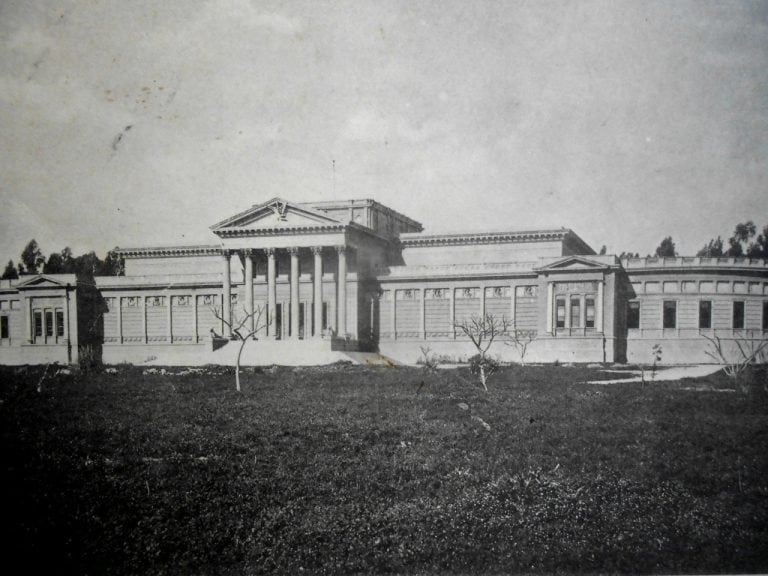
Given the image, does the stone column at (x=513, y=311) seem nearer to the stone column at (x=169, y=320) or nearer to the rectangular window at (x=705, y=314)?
the rectangular window at (x=705, y=314)

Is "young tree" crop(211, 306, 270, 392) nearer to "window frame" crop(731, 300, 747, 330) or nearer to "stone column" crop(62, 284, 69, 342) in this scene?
"stone column" crop(62, 284, 69, 342)

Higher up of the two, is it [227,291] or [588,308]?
[227,291]

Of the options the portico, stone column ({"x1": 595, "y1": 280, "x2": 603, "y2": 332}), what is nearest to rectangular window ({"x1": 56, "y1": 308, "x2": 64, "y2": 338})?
the portico

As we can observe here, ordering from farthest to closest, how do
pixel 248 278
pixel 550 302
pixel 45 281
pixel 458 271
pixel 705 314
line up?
1. pixel 45 281
2. pixel 248 278
3. pixel 458 271
4. pixel 550 302
5. pixel 705 314

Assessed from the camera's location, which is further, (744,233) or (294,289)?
(294,289)

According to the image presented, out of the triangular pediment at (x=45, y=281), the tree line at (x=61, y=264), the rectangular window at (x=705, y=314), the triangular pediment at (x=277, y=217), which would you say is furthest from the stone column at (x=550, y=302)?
the triangular pediment at (x=45, y=281)

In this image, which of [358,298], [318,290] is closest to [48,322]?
[318,290]

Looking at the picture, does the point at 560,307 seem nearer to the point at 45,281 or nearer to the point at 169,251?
the point at 169,251

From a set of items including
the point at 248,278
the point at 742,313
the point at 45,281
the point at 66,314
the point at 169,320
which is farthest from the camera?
the point at 169,320
